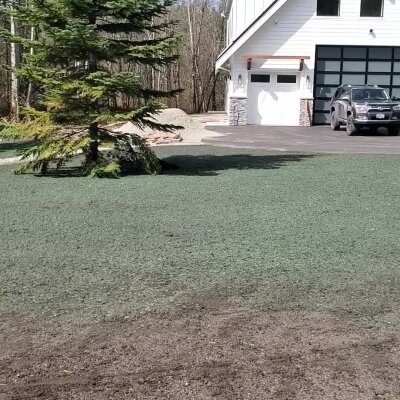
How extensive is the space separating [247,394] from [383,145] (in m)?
16.3

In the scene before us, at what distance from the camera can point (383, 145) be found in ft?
60.6

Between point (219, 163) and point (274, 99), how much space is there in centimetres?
1329

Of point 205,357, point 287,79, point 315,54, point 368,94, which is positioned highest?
point 315,54

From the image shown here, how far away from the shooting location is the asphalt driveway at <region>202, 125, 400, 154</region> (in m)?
17.7

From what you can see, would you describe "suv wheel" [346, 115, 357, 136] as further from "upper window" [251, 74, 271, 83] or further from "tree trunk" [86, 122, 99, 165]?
"tree trunk" [86, 122, 99, 165]

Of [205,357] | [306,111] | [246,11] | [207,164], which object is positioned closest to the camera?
[205,357]

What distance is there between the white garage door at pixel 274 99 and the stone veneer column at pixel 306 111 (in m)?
0.32

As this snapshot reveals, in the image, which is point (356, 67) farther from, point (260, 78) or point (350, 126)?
point (350, 126)

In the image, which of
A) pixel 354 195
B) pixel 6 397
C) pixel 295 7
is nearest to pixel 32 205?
pixel 354 195

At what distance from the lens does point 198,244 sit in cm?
Result: 668

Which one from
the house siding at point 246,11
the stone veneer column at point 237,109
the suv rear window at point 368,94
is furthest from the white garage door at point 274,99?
the house siding at point 246,11

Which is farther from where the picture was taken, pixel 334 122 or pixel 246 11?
pixel 246 11

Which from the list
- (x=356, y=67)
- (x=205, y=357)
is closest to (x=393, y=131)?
(x=356, y=67)

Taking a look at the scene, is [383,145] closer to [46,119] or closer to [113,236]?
[46,119]
